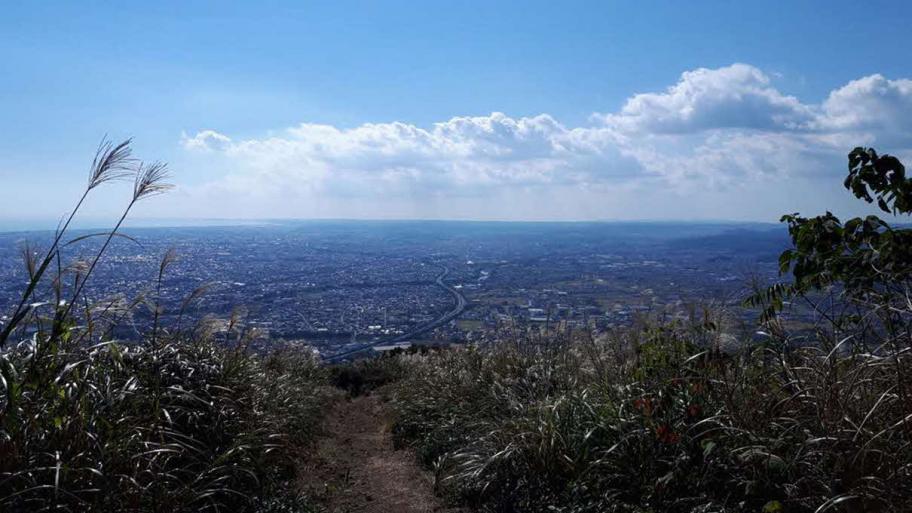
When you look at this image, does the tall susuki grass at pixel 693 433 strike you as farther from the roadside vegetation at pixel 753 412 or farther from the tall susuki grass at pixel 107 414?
the tall susuki grass at pixel 107 414

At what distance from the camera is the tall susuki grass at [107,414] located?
9.93 ft

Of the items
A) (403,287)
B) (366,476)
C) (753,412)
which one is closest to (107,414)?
(366,476)

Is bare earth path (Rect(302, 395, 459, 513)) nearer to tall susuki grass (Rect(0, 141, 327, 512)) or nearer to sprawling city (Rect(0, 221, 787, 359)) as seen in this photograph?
tall susuki grass (Rect(0, 141, 327, 512))

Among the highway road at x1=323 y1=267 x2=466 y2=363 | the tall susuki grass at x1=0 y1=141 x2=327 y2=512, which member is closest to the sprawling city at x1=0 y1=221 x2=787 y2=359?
the highway road at x1=323 y1=267 x2=466 y2=363

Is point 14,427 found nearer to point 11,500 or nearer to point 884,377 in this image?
point 11,500

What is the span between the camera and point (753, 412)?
3.79 m

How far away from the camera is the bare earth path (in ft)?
18.2

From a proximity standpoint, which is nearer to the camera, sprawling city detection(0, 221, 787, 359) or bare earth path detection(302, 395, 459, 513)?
bare earth path detection(302, 395, 459, 513)

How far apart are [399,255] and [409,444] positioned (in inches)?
2127

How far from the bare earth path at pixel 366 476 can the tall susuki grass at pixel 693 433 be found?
0.31m

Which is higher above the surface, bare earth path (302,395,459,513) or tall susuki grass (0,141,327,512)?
tall susuki grass (0,141,327,512)

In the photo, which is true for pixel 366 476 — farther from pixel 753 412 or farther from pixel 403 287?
pixel 403 287

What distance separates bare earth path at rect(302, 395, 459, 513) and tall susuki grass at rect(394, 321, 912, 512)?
0.31m

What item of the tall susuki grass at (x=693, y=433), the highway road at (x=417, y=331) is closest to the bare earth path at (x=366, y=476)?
the tall susuki grass at (x=693, y=433)
